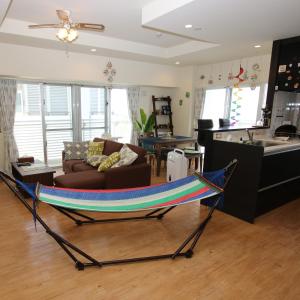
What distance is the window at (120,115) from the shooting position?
6324 mm

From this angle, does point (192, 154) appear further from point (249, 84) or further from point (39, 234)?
point (39, 234)

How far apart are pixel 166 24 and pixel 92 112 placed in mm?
3429

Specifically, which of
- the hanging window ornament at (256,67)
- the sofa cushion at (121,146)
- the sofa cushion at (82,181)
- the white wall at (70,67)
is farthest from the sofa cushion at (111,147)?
the hanging window ornament at (256,67)

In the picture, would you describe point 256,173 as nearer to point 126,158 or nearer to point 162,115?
point 126,158

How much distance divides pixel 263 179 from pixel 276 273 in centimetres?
126

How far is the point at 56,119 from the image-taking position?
5605 mm

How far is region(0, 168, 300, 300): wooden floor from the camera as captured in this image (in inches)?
77.1

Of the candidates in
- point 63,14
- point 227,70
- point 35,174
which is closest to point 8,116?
point 35,174

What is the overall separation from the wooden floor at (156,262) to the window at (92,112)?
3.11 m

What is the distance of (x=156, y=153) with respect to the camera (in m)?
5.10

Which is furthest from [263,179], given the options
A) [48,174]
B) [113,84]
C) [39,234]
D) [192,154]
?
[113,84]

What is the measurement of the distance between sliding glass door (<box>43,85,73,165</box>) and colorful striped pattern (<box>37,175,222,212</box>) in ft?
10.7

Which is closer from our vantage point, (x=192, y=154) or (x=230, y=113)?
(x=192, y=154)

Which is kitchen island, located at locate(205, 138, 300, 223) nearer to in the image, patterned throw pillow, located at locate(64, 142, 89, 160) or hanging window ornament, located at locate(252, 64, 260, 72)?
hanging window ornament, located at locate(252, 64, 260, 72)
